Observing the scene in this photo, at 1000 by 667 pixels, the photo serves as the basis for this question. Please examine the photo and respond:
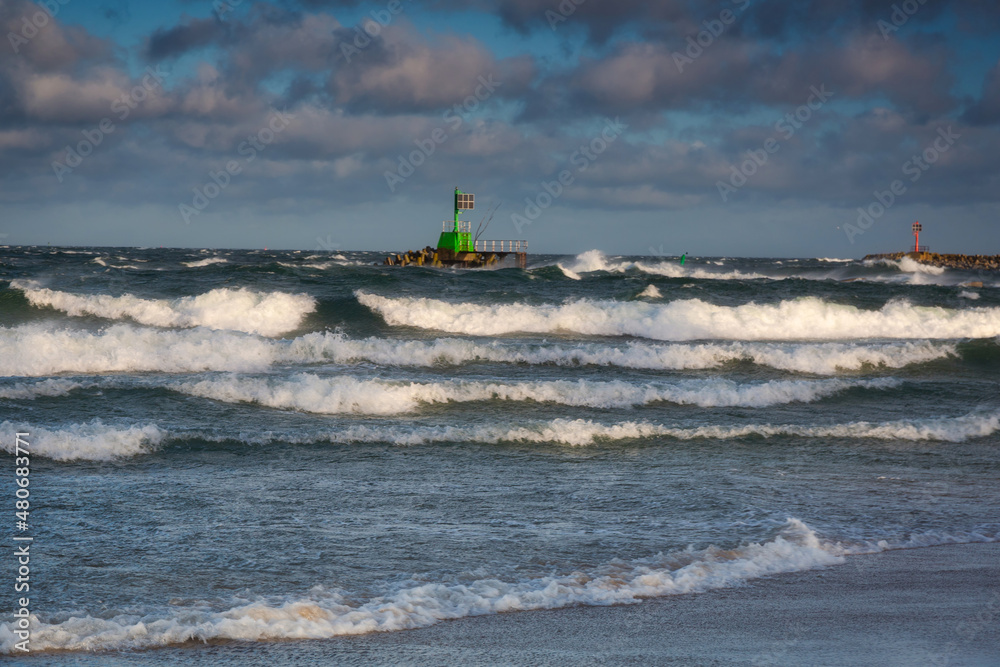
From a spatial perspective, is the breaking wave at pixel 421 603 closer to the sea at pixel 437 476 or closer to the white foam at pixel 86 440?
the sea at pixel 437 476

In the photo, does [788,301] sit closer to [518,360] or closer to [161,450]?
[518,360]

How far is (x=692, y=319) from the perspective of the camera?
72.4 ft

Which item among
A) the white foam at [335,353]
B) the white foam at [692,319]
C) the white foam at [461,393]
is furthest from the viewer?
the white foam at [692,319]

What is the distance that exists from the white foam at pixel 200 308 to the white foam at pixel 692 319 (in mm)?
2385

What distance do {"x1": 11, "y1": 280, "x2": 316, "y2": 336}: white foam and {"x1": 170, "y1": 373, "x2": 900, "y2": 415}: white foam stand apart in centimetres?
918

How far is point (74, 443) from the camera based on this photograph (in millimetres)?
8516

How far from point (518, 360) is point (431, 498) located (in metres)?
9.36

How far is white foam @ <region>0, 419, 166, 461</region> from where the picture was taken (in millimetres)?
8383

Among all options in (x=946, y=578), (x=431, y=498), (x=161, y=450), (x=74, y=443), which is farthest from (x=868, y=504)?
(x=74, y=443)

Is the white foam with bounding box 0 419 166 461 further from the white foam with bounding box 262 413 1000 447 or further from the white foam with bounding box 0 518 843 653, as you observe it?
the white foam with bounding box 0 518 843 653

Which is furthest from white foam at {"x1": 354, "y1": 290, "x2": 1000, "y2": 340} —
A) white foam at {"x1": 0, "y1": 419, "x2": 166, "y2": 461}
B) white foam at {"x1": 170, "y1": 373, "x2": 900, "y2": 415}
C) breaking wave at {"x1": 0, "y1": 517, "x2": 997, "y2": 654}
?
breaking wave at {"x1": 0, "y1": 517, "x2": 997, "y2": 654}

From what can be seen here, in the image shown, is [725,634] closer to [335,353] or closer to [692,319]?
[335,353]

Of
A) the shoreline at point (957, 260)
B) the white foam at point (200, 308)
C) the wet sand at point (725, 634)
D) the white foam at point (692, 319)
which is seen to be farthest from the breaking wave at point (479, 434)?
the shoreline at point (957, 260)

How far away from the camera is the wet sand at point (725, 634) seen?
3990mm
